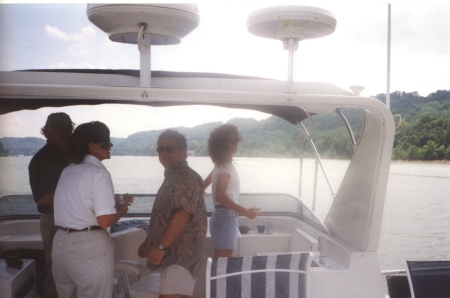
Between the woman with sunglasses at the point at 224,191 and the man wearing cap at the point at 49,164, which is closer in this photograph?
the man wearing cap at the point at 49,164

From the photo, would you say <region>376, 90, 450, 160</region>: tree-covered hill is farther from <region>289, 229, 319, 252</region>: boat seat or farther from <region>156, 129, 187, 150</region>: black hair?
<region>156, 129, 187, 150</region>: black hair

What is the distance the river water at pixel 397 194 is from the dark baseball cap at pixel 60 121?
390 inches

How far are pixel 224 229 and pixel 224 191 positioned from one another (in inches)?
10.4

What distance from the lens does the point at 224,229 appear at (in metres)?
2.76

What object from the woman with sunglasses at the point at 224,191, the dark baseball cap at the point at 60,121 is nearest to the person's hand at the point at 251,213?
the woman with sunglasses at the point at 224,191

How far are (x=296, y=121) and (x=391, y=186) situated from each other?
30.7 m

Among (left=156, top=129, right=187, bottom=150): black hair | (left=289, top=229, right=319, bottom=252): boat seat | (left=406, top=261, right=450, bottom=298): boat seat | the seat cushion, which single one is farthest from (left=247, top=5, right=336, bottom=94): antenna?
the seat cushion

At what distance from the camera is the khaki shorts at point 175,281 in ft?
7.00

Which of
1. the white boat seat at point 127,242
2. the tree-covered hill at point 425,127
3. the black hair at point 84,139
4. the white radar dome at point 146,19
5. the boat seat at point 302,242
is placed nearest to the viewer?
the white radar dome at point 146,19

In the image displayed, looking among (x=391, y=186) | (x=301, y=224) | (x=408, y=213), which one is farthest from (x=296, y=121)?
(x=391, y=186)

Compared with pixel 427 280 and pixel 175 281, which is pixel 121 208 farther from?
pixel 427 280

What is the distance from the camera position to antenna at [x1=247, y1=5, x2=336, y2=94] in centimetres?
198

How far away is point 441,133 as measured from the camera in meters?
25.8

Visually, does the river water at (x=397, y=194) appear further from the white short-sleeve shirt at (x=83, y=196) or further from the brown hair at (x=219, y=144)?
the white short-sleeve shirt at (x=83, y=196)
